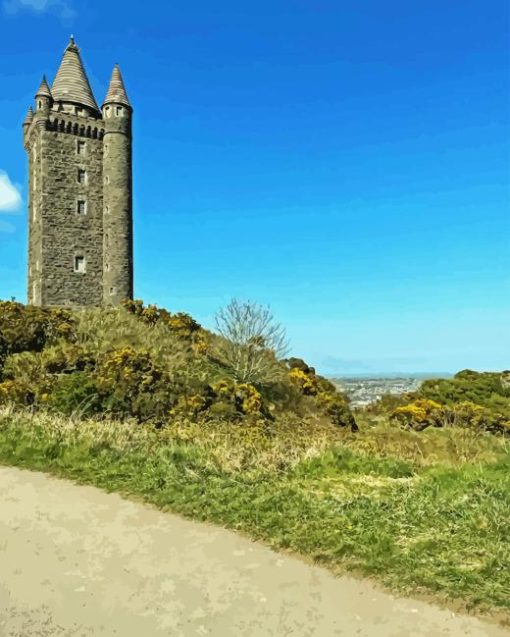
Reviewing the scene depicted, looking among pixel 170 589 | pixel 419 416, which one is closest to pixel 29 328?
pixel 419 416

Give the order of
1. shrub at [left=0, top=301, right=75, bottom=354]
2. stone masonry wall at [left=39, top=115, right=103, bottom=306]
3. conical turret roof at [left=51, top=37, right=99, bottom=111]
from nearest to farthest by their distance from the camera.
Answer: shrub at [left=0, top=301, right=75, bottom=354]
stone masonry wall at [left=39, top=115, right=103, bottom=306]
conical turret roof at [left=51, top=37, right=99, bottom=111]

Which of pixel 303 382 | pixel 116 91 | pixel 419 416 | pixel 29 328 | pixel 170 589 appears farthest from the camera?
pixel 116 91

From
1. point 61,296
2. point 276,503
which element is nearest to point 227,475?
point 276,503

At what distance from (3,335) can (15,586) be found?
53.9 feet

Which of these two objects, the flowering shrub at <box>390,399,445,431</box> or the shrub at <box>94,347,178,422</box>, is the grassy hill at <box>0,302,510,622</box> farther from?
the flowering shrub at <box>390,399,445,431</box>

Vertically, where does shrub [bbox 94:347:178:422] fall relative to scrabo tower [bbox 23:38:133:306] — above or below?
below

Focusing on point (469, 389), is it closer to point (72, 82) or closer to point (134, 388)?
point (134, 388)

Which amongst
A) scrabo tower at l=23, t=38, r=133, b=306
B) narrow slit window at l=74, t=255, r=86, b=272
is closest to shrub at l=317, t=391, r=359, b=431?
scrabo tower at l=23, t=38, r=133, b=306

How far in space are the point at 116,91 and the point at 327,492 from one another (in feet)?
128

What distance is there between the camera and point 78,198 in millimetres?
37344

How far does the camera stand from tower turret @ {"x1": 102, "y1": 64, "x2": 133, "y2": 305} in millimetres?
37656

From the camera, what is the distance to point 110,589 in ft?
15.6

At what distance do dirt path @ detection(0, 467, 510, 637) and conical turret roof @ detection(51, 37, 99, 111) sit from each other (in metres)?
38.8

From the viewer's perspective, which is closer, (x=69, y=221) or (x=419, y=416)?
(x=419, y=416)
